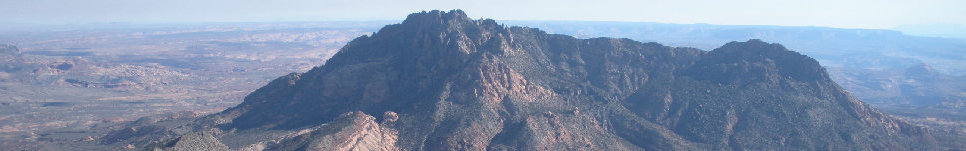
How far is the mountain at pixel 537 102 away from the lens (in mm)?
84688

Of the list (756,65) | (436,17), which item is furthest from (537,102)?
(756,65)

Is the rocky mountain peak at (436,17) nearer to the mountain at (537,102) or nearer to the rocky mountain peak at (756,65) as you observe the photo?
the mountain at (537,102)

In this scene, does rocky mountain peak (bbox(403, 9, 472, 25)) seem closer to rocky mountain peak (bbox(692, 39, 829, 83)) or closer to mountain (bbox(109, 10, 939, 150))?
A: mountain (bbox(109, 10, 939, 150))

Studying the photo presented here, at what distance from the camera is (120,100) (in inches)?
7229

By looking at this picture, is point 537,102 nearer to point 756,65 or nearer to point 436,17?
point 436,17

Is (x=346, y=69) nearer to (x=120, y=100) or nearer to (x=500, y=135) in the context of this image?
(x=500, y=135)

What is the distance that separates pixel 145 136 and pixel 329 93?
30.6 m

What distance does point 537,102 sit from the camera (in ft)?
321

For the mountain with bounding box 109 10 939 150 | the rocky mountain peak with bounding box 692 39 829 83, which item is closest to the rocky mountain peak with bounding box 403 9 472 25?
the mountain with bounding box 109 10 939 150

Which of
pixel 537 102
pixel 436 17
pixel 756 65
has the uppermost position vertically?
pixel 436 17

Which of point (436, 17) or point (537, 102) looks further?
point (436, 17)

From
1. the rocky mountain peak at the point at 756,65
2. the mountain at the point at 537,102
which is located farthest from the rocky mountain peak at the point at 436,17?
the rocky mountain peak at the point at 756,65

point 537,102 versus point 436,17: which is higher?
point 436,17

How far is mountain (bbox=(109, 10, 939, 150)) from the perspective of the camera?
3334 inches
